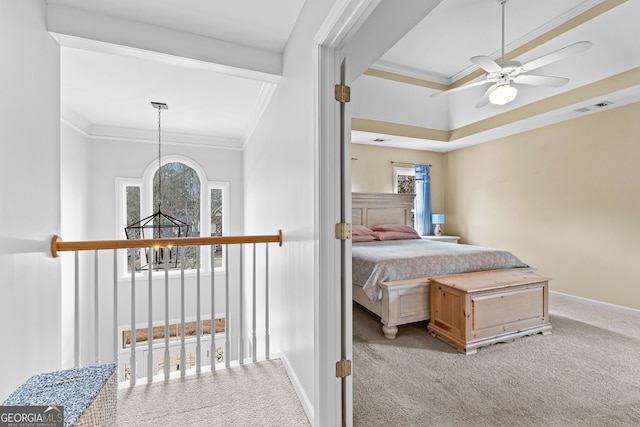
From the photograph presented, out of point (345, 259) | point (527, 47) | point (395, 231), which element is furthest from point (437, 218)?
point (345, 259)

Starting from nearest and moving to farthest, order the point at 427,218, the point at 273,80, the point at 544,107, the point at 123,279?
the point at 273,80 → the point at 544,107 → the point at 123,279 → the point at 427,218

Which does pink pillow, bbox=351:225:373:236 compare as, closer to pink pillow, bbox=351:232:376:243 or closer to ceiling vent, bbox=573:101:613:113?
pink pillow, bbox=351:232:376:243

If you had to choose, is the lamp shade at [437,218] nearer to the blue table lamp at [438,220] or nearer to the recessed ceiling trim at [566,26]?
the blue table lamp at [438,220]

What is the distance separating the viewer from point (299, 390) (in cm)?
177

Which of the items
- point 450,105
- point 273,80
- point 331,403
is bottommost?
point 331,403

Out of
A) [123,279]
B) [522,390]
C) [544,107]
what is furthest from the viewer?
[123,279]

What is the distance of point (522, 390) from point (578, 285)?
2825 mm

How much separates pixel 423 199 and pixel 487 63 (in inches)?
127

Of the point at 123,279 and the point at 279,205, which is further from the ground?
the point at 279,205

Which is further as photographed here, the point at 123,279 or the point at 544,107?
the point at 123,279

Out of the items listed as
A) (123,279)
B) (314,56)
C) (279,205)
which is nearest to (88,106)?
(123,279)

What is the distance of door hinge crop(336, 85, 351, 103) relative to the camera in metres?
1.49

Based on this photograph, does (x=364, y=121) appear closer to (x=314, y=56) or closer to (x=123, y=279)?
(x=314, y=56)

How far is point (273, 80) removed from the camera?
238 centimetres
